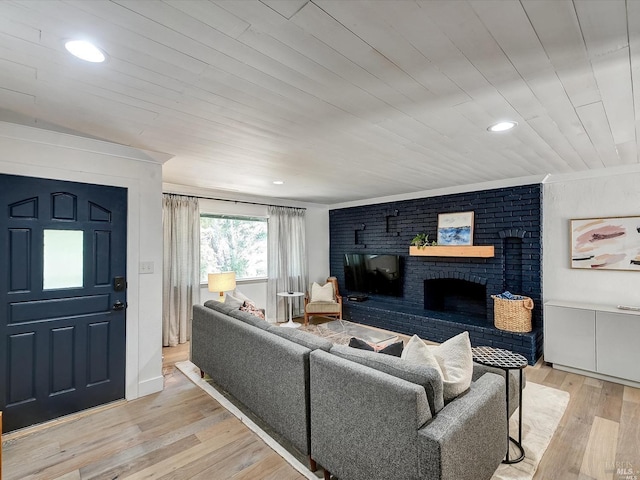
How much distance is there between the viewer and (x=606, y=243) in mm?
3449

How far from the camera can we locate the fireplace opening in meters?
4.55

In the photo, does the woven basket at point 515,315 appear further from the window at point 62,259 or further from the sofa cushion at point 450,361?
the window at point 62,259

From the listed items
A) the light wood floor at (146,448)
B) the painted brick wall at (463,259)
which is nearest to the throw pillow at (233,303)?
the light wood floor at (146,448)

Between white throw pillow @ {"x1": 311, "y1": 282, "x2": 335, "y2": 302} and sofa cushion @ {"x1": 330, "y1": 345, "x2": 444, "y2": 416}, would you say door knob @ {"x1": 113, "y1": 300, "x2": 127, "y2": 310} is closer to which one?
sofa cushion @ {"x1": 330, "y1": 345, "x2": 444, "y2": 416}

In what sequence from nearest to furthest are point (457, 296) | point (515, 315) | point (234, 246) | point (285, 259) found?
point (515, 315) < point (457, 296) < point (234, 246) < point (285, 259)

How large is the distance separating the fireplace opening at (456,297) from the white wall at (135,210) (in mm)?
3914

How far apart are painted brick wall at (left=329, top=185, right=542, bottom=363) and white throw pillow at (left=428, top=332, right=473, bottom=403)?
95.0 inches

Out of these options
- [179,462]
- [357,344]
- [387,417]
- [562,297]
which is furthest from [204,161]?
[562,297]

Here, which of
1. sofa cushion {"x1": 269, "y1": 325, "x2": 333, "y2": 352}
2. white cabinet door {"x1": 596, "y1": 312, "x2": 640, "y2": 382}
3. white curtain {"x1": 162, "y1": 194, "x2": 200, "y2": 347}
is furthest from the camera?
white curtain {"x1": 162, "y1": 194, "x2": 200, "y2": 347}

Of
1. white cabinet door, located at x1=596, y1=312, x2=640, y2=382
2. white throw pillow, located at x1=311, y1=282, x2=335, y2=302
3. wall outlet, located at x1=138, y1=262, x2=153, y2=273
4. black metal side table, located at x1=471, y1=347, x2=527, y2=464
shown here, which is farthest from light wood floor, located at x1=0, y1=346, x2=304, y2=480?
white cabinet door, located at x1=596, y1=312, x2=640, y2=382

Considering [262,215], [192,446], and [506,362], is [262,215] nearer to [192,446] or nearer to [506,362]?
[192,446]

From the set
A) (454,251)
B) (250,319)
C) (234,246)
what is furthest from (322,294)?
(250,319)

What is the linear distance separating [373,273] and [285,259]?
168 cm

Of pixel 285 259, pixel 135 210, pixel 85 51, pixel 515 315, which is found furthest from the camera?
pixel 285 259
